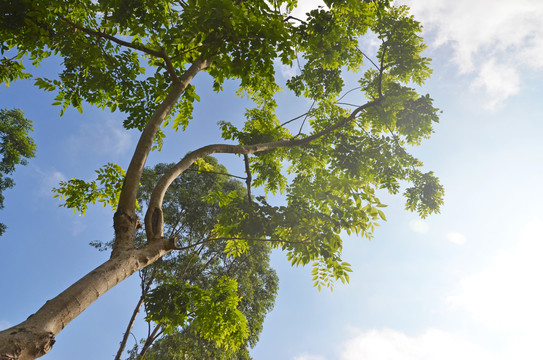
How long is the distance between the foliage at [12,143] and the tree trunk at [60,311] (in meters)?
16.2

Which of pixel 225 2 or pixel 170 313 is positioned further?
pixel 170 313

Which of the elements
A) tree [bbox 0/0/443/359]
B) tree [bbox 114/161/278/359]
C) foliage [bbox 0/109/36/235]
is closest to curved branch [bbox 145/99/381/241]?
tree [bbox 0/0/443/359]

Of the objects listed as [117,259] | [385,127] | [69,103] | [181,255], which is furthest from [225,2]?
[181,255]

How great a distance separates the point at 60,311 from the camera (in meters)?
2.45

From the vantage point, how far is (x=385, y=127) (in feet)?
25.0

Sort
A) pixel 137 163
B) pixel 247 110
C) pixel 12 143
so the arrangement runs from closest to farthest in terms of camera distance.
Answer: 1. pixel 137 163
2. pixel 247 110
3. pixel 12 143

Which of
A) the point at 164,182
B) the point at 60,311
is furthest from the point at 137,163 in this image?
the point at 60,311

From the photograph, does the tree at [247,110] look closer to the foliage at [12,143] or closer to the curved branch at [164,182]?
the curved branch at [164,182]

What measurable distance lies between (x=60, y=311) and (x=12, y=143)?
17048 millimetres

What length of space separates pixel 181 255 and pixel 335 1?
13.6 metres

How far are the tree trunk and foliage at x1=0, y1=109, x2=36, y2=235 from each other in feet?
53.1

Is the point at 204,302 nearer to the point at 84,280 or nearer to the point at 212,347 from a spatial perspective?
the point at 84,280

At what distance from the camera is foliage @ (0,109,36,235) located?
47.8 ft

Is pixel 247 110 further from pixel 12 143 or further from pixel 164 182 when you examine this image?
pixel 12 143
